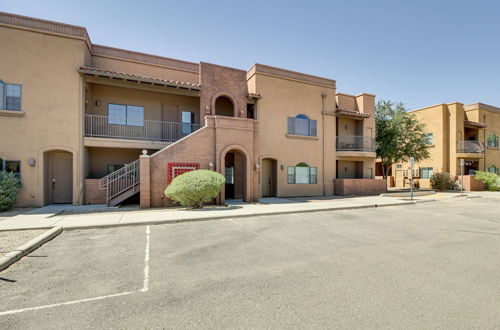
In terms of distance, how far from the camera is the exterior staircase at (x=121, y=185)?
42.9ft

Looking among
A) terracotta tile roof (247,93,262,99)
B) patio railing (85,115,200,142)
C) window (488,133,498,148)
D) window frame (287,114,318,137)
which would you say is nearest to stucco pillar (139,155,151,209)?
patio railing (85,115,200,142)

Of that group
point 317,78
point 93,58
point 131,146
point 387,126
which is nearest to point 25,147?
point 131,146

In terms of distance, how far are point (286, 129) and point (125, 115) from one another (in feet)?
37.5

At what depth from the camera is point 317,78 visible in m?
20.4

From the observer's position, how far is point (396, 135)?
76.7ft

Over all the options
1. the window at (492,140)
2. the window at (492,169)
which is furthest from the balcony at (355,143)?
the window at (492,140)

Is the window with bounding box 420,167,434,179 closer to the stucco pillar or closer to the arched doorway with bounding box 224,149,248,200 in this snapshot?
the arched doorway with bounding box 224,149,248,200

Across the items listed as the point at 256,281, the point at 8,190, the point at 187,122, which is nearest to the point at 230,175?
the point at 187,122

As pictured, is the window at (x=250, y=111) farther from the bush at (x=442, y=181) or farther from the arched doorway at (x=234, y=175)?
the bush at (x=442, y=181)

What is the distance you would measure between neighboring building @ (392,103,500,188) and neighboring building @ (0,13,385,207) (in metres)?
11.6

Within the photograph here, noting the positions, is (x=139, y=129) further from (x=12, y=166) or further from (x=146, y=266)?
(x=146, y=266)

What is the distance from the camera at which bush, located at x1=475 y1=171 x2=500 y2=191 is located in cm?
2570

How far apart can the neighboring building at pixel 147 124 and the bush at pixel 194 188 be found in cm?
165

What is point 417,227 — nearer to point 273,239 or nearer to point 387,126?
point 273,239
